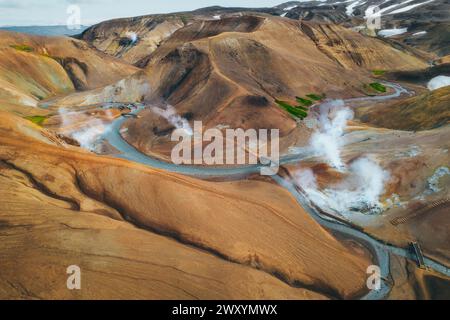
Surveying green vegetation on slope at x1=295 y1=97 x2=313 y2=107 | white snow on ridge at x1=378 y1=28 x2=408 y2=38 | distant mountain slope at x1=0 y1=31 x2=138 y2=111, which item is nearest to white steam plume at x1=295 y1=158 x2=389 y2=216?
green vegetation on slope at x1=295 y1=97 x2=313 y2=107

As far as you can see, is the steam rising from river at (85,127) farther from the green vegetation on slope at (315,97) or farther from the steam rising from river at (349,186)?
the green vegetation on slope at (315,97)

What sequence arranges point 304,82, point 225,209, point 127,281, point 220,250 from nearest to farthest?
point 127,281
point 220,250
point 225,209
point 304,82

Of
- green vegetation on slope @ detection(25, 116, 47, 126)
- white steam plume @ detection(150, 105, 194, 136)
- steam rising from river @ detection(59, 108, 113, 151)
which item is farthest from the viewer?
green vegetation on slope @ detection(25, 116, 47, 126)

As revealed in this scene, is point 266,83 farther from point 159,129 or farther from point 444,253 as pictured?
point 444,253

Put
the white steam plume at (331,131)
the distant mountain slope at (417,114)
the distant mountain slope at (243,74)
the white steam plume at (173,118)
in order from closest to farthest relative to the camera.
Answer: the white steam plume at (331,131)
the distant mountain slope at (417,114)
the white steam plume at (173,118)
the distant mountain slope at (243,74)

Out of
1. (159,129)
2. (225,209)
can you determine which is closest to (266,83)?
(159,129)

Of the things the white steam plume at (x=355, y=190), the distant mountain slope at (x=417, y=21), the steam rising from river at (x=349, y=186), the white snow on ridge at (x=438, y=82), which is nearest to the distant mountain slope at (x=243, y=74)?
the steam rising from river at (x=349, y=186)

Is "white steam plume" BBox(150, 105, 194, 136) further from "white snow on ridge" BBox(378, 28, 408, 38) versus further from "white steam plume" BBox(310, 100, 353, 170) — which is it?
"white snow on ridge" BBox(378, 28, 408, 38)
